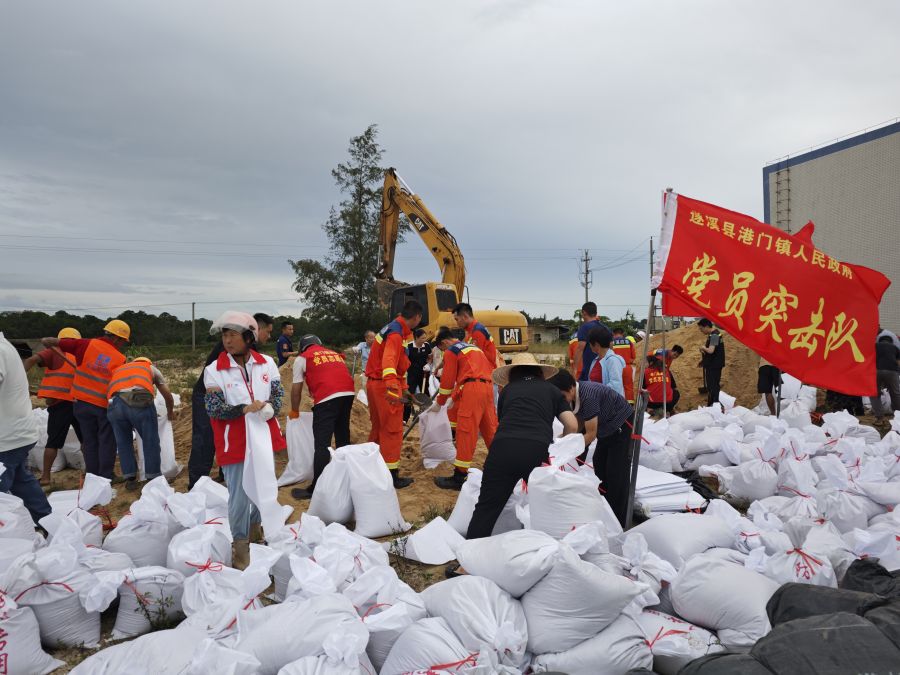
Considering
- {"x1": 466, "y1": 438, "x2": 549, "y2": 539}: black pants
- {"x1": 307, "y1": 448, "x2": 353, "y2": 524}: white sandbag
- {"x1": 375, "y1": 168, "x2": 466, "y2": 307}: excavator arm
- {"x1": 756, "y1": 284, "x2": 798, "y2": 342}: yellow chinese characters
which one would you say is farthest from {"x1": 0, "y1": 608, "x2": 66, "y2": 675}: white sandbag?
{"x1": 375, "y1": 168, "x2": 466, "y2": 307}: excavator arm

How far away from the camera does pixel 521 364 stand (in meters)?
3.23

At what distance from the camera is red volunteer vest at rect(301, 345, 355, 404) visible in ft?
14.5

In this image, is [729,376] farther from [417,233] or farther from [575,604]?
[575,604]

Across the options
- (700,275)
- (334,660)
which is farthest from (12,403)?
(700,275)

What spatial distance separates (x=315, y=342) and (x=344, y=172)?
22.1 meters

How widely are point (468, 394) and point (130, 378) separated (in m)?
2.82

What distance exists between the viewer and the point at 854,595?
1925 mm

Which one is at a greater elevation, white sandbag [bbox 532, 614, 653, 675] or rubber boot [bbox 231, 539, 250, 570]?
white sandbag [bbox 532, 614, 653, 675]

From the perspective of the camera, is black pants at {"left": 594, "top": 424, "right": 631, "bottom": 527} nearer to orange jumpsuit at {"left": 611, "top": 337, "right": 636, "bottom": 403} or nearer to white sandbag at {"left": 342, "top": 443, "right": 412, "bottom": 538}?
white sandbag at {"left": 342, "top": 443, "right": 412, "bottom": 538}

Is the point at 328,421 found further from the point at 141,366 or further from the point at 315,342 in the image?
the point at 141,366

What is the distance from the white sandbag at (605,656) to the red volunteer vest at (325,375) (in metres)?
2.72

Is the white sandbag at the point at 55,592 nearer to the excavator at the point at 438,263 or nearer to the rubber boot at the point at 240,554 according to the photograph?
the rubber boot at the point at 240,554

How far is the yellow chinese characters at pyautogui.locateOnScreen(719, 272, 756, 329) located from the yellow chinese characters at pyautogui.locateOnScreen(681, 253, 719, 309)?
123 mm

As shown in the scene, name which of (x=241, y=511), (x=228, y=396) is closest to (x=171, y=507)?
(x=241, y=511)
